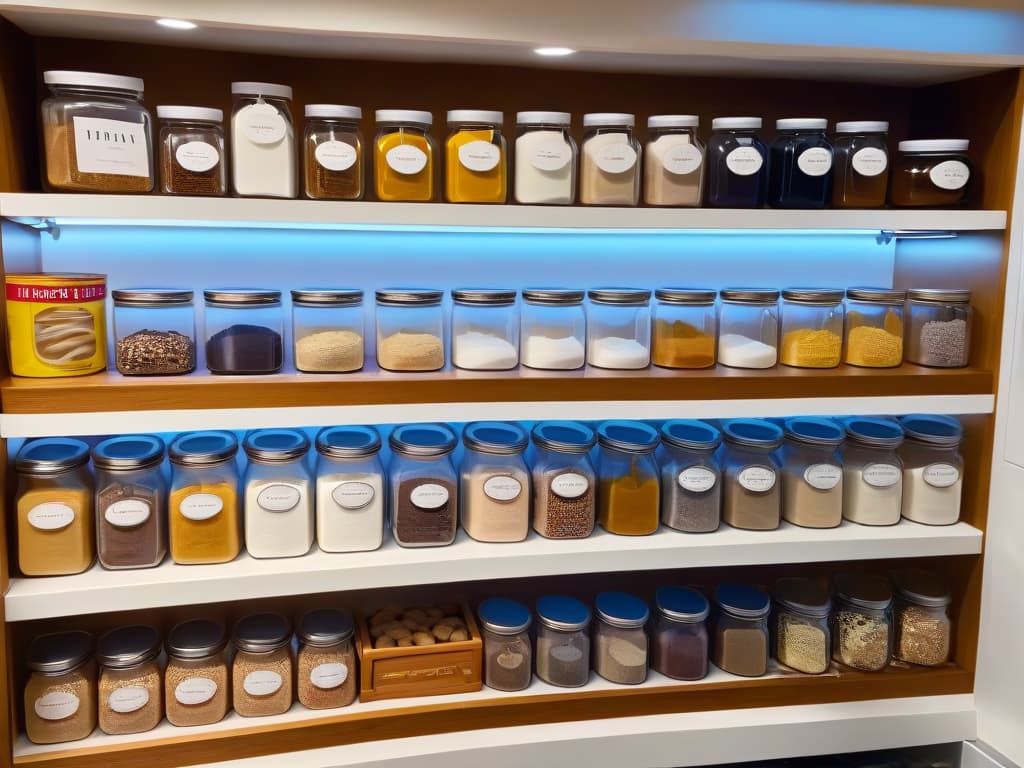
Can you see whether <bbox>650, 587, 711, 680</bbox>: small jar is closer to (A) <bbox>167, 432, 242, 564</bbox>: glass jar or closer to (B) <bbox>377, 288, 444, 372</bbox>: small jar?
(B) <bbox>377, 288, 444, 372</bbox>: small jar

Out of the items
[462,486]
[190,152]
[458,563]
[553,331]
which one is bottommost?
[458,563]

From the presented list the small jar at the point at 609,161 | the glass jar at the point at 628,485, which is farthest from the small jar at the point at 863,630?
the small jar at the point at 609,161

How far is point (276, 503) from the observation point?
1568mm

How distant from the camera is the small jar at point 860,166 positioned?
1669 mm

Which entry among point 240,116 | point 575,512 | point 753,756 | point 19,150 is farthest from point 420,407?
point 753,756

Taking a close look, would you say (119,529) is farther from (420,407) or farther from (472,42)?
(472,42)

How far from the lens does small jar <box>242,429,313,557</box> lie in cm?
157

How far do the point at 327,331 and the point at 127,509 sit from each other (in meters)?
0.48

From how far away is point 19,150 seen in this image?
1.47 m

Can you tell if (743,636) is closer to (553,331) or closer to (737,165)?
(553,331)

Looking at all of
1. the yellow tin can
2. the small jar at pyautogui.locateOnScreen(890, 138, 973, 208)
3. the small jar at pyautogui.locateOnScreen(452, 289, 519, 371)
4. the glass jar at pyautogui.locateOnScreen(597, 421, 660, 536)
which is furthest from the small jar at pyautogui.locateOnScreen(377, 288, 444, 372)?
the small jar at pyautogui.locateOnScreen(890, 138, 973, 208)

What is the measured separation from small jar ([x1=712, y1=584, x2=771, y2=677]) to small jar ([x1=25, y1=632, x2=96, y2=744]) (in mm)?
1262

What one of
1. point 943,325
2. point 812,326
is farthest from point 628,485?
point 943,325

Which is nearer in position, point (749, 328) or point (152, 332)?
point (152, 332)
